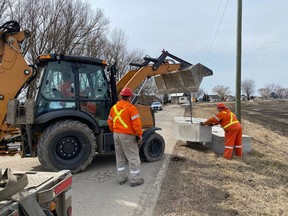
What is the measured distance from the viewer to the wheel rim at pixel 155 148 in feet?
29.3

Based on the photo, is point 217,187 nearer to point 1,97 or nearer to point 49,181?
point 49,181

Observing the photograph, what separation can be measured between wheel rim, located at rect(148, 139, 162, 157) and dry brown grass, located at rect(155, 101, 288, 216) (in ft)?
1.58

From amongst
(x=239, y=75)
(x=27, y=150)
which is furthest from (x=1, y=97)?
(x=239, y=75)

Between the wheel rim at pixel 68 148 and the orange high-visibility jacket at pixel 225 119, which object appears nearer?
the wheel rim at pixel 68 148

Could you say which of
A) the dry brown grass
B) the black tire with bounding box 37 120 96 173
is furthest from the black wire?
the dry brown grass

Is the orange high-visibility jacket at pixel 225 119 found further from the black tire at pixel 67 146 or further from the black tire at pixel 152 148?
the black tire at pixel 67 146

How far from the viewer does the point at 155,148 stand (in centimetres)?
904

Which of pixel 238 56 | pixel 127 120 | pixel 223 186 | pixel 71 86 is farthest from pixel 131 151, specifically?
pixel 238 56

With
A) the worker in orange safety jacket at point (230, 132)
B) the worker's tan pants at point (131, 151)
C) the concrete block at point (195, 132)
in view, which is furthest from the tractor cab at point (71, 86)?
the worker in orange safety jacket at point (230, 132)

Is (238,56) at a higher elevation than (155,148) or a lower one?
higher

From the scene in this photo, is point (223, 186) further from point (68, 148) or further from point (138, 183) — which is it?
point (68, 148)

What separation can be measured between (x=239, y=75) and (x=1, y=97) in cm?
933

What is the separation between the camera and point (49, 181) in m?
3.09

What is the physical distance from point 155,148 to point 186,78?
2.26m
